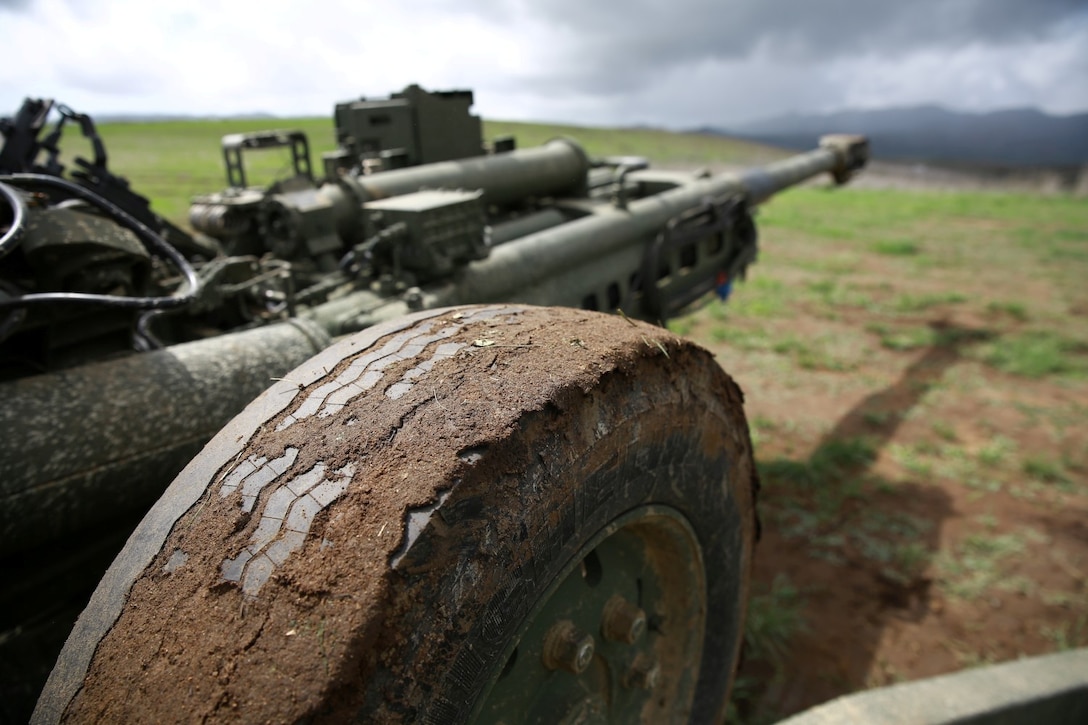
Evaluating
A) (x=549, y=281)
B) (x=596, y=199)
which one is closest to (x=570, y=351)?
(x=549, y=281)

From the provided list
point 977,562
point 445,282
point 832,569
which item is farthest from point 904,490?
point 445,282

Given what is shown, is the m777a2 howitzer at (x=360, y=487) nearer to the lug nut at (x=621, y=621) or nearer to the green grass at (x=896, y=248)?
the lug nut at (x=621, y=621)

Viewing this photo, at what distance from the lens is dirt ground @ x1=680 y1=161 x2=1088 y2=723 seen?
10.2ft

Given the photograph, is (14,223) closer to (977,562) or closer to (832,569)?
(832,569)

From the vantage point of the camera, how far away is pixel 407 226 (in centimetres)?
246

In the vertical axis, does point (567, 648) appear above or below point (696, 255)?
below

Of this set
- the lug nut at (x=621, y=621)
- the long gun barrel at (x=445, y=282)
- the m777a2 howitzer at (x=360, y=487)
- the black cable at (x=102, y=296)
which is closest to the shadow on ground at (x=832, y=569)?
the m777a2 howitzer at (x=360, y=487)

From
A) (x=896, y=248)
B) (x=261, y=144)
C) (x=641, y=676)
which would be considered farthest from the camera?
(x=896, y=248)

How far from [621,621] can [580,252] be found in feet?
6.54

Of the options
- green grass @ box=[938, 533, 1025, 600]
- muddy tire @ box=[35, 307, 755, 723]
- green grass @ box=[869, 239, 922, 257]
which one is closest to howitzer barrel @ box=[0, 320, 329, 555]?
muddy tire @ box=[35, 307, 755, 723]

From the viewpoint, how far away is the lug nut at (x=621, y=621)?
1.55m

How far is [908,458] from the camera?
4.61 meters

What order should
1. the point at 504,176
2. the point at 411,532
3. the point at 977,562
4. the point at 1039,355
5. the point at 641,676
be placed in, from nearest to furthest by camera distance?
the point at 411,532 → the point at 641,676 → the point at 977,562 → the point at 504,176 → the point at 1039,355

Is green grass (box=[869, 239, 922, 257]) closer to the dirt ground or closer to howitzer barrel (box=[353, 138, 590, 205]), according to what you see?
→ the dirt ground
